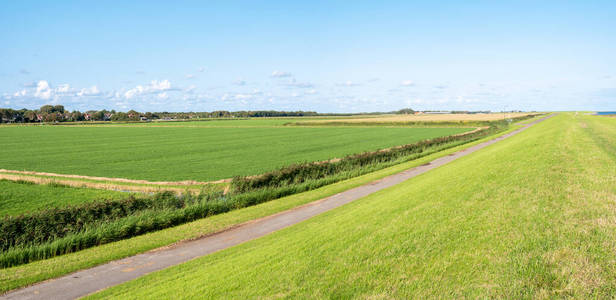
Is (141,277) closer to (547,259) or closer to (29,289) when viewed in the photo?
(29,289)

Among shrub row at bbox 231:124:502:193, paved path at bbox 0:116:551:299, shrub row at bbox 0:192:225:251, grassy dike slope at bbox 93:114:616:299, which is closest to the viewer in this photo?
grassy dike slope at bbox 93:114:616:299

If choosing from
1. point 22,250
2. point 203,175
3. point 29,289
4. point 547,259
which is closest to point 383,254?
point 547,259

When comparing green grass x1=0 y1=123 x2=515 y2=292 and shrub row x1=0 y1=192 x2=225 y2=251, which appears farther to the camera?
shrub row x1=0 y1=192 x2=225 y2=251

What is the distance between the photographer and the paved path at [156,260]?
34.8 feet

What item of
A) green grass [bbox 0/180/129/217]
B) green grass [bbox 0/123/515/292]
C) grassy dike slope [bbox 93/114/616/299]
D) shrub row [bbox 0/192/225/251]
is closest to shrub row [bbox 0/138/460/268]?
shrub row [bbox 0/192/225/251]

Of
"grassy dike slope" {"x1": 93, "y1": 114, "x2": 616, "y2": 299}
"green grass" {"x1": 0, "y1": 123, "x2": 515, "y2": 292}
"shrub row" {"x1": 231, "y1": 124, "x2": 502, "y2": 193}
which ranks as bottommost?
"green grass" {"x1": 0, "y1": 123, "x2": 515, "y2": 292}

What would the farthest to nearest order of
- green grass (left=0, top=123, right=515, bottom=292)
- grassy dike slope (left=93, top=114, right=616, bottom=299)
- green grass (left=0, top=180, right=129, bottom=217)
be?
green grass (left=0, top=180, right=129, bottom=217), green grass (left=0, top=123, right=515, bottom=292), grassy dike slope (left=93, top=114, right=616, bottom=299)

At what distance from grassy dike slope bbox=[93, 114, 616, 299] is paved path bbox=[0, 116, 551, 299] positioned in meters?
1.29

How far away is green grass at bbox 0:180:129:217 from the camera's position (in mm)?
22203

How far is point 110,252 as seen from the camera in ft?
45.3

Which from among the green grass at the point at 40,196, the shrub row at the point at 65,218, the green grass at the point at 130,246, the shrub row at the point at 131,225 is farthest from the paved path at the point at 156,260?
the green grass at the point at 40,196

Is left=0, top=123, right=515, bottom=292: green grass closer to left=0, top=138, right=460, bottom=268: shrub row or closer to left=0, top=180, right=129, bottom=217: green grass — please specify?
left=0, top=138, right=460, bottom=268: shrub row

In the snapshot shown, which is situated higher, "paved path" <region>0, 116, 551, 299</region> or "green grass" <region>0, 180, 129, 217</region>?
"paved path" <region>0, 116, 551, 299</region>

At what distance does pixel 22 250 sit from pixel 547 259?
669 inches
